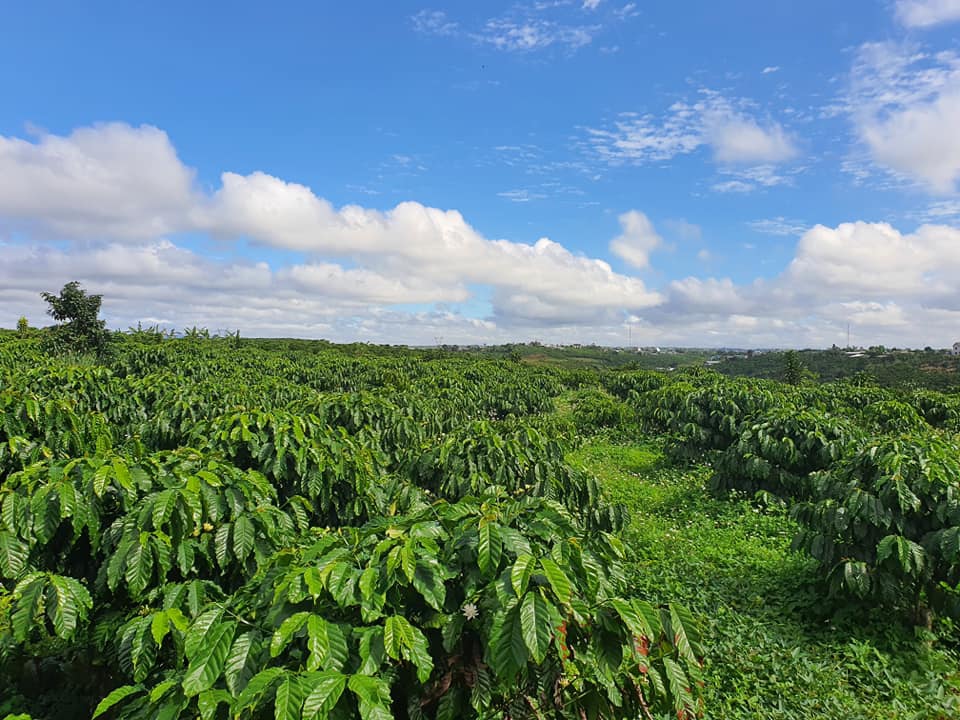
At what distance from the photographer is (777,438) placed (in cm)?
957

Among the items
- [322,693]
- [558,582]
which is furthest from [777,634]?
[322,693]

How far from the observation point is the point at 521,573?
2.19 metres

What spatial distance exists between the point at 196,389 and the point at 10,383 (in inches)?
103

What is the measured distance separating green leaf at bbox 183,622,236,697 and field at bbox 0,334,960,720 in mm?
11

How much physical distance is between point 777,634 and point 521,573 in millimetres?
4923

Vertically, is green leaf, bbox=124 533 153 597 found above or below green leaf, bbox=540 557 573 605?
below

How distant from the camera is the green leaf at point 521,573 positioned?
214cm

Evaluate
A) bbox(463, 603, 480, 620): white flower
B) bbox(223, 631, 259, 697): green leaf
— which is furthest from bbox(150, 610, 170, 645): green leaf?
bbox(463, 603, 480, 620): white flower

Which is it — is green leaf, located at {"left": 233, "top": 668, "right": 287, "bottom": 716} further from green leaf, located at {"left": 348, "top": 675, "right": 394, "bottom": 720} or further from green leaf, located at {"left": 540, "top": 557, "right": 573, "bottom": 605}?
green leaf, located at {"left": 540, "top": 557, "right": 573, "bottom": 605}

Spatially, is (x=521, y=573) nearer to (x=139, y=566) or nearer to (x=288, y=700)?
(x=288, y=700)

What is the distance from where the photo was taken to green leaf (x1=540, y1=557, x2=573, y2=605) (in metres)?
2.13

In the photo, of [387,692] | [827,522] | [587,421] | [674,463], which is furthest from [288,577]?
[587,421]

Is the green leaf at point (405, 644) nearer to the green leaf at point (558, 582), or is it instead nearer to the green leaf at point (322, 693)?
the green leaf at point (322, 693)

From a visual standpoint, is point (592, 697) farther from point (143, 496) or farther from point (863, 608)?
point (863, 608)
